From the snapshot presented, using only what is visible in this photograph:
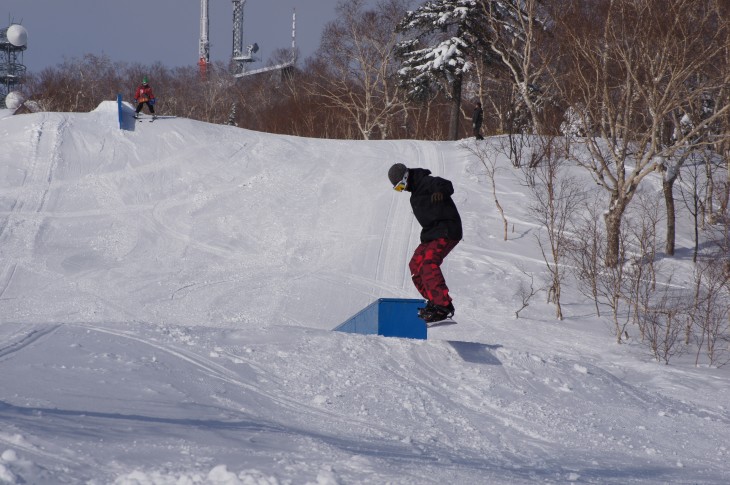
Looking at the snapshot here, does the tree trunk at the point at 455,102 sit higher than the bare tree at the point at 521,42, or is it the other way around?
the bare tree at the point at 521,42

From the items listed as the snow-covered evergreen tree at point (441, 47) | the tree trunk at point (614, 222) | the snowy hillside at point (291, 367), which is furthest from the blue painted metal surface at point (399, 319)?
the snow-covered evergreen tree at point (441, 47)

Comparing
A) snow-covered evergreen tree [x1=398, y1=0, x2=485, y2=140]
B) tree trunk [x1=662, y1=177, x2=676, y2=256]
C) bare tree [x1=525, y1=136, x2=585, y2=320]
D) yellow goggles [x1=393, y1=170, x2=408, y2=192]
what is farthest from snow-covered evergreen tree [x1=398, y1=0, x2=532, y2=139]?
yellow goggles [x1=393, y1=170, x2=408, y2=192]

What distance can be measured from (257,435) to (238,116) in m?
51.9

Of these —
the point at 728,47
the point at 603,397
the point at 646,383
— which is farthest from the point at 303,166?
the point at 603,397

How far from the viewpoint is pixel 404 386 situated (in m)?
6.02

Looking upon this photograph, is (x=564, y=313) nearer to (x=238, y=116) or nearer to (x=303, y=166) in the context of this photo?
(x=303, y=166)

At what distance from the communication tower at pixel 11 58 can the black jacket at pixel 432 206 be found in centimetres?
5759

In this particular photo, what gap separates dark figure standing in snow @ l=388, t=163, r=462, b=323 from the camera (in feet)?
22.7

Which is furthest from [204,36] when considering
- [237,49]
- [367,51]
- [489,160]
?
[489,160]

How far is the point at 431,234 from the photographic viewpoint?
7141mm

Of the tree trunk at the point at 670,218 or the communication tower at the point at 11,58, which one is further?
the communication tower at the point at 11,58

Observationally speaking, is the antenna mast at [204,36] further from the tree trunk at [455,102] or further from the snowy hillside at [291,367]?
the snowy hillside at [291,367]

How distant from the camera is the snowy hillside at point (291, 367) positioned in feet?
12.0

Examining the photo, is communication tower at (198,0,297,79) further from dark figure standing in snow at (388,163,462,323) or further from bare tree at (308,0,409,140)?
dark figure standing in snow at (388,163,462,323)
